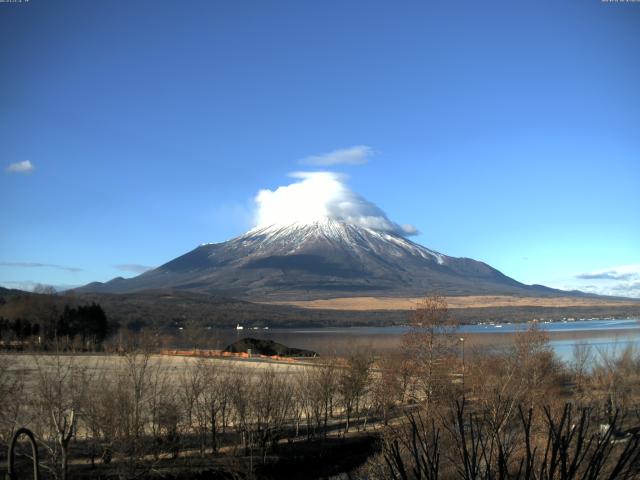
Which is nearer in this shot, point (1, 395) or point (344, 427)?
point (1, 395)

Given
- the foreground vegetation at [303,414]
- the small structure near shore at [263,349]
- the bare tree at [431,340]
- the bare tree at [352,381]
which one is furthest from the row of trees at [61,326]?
the bare tree at [431,340]

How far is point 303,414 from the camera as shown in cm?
3784

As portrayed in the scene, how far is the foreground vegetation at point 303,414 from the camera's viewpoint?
20.9 metres

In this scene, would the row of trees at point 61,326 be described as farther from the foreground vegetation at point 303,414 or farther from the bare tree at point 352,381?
the bare tree at point 352,381

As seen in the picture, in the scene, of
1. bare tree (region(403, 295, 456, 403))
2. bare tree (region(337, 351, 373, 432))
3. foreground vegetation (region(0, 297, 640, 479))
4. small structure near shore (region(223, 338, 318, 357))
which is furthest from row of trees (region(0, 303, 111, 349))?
bare tree (region(403, 295, 456, 403))

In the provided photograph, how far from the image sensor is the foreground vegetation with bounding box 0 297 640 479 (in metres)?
20.9

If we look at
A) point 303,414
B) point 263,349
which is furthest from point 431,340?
point 263,349

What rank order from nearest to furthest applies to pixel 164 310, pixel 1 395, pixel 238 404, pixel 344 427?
pixel 1 395 < pixel 238 404 < pixel 344 427 < pixel 164 310

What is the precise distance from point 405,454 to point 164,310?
15939 cm

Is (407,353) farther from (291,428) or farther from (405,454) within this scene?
(405,454)

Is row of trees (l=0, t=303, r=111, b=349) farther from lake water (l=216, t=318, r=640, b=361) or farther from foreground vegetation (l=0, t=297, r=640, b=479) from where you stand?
foreground vegetation (l=0, t=297, r=640, b=479)

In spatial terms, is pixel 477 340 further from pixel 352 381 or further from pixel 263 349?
pixel 352 381

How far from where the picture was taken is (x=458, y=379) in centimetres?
4259

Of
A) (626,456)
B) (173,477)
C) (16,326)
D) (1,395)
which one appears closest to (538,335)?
(173,477)
